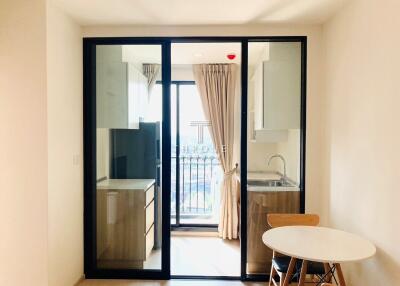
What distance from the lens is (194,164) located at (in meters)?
5.26

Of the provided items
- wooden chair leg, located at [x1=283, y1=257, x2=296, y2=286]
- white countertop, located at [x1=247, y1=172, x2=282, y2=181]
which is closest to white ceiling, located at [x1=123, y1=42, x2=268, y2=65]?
white countertop, located at [x1=247, y1=172, x2=282, y2=181]

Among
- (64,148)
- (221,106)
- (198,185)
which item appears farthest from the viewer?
(198,185)

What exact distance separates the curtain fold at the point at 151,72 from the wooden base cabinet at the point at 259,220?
1.54m

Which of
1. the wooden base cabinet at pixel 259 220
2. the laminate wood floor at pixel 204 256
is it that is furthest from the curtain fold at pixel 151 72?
the laminate wood floor at pixel 204 256

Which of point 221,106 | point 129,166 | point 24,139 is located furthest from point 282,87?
point 24,139

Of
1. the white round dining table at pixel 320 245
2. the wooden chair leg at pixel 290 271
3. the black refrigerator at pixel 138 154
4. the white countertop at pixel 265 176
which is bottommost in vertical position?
the wooden chair leg at pixel 290 271

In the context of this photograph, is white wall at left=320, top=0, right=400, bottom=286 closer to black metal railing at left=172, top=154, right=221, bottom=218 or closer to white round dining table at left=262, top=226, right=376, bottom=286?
white round dining table at left=262, top=226, right=376, bottom=286

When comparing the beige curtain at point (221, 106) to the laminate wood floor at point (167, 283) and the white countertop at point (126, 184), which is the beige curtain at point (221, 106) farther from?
the white countertop at point (126, 184)

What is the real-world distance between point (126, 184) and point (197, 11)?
187 cm

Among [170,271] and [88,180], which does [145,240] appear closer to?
[170,271]

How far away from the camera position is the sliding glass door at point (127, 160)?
3279 millimetres

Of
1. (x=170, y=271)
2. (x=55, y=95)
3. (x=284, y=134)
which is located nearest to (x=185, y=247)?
(x=170, y=271)

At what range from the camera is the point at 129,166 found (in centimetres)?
335

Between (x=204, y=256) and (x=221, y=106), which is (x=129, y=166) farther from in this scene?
(x=221, y=106)
